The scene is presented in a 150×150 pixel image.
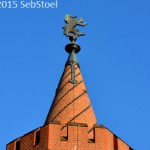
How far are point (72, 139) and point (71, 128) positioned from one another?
0.36 metres

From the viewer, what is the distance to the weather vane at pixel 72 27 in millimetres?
23656

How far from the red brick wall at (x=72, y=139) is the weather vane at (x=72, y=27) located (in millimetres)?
5224

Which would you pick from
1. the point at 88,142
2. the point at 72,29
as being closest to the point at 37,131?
the point at 88,142

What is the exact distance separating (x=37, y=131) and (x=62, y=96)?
2.44 meters

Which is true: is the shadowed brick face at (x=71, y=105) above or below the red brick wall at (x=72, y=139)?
above

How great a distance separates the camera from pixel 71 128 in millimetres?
19156

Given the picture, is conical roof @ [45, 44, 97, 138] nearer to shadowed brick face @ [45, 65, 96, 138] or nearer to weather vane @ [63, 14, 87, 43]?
shadowed brick face @ [45, 65, 96, 138]

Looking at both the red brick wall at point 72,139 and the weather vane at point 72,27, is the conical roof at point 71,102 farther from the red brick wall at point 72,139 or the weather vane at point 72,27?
the weather vane at point 72,27

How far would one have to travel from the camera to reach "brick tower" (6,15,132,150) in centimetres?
1895

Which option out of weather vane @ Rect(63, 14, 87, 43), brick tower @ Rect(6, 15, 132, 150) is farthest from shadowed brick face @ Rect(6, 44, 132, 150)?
weather vane @ Rect(63, 14, 87, 43)

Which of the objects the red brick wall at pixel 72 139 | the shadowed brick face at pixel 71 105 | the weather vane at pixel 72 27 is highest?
the weather vane at pixel 72 27

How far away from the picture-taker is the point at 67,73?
74.0 ft

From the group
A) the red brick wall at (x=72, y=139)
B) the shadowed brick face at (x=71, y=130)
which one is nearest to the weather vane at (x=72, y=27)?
the shadowed brick face at (x=71, y=130)

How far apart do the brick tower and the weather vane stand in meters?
1.54
